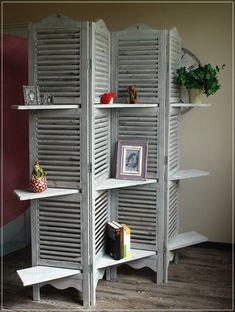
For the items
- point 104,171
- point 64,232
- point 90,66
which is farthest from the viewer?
point 104,171

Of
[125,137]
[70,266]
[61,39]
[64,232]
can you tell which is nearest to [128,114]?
[125,137]

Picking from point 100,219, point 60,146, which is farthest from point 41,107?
point 100,219

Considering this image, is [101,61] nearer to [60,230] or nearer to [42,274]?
[60,230]

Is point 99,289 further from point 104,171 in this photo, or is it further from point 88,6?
point 88,6

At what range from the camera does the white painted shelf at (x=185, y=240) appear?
3242 mm

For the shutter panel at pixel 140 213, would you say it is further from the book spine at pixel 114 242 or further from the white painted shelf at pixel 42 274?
the white painted shelf at pixel 42 274

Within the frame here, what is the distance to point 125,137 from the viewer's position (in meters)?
3.09

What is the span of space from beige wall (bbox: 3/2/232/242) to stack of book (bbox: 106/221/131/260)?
1019mm

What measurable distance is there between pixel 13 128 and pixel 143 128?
4.30 ft

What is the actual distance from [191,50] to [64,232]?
192 centimetres

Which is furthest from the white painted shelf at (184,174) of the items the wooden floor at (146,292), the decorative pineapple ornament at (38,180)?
the decorative pineapple ornament at (38,180)

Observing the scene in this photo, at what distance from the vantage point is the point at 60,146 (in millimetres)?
2740

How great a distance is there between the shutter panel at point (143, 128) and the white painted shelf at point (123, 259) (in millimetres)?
560

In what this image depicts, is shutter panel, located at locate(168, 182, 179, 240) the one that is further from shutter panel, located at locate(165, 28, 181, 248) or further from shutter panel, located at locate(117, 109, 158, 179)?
shutter panel, located at locate(117, 109, 158, 179)
